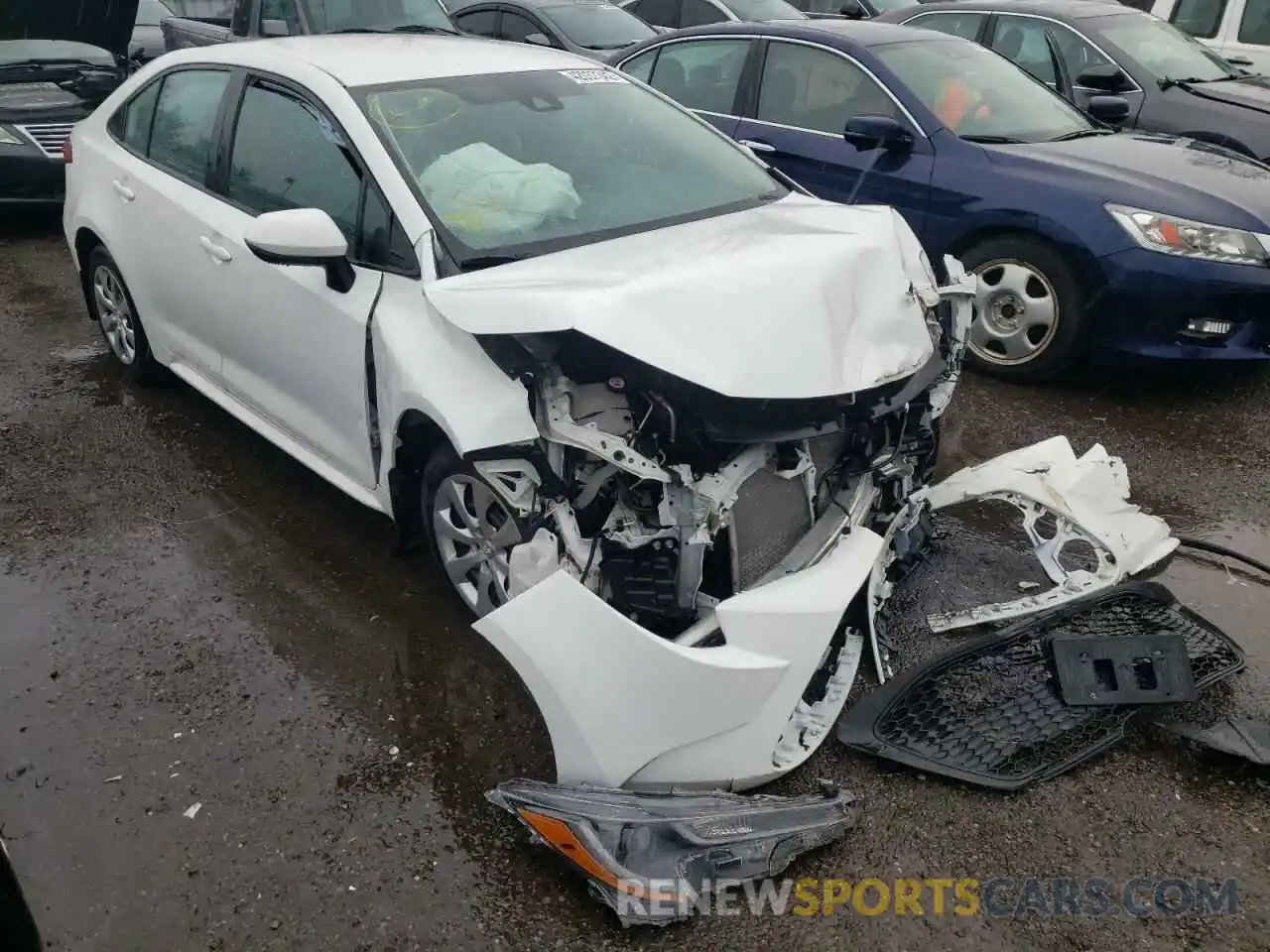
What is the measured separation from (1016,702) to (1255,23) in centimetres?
882

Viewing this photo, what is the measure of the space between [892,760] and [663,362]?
4.00 ft

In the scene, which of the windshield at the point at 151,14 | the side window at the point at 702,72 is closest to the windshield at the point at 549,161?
the side window at the point at 702,72

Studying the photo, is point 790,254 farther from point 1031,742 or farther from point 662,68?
point 662,68

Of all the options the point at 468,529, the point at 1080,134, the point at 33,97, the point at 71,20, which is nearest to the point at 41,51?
the point at 33,97

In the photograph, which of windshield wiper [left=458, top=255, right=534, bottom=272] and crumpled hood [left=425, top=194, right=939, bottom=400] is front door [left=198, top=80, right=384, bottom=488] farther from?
crumpled hood [left=425, top=194, right=939, bottom=400]

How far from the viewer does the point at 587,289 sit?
2598 millimetres

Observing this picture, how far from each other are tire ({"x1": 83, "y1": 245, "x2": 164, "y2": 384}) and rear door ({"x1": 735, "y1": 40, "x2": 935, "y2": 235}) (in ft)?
11.0

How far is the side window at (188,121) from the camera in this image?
13.0 ft

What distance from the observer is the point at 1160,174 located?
4.89 m

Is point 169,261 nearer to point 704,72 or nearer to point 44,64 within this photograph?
point 704,72

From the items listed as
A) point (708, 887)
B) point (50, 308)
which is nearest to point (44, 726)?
point (708, 887)

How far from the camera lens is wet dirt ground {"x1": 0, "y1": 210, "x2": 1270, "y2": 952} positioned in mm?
2320

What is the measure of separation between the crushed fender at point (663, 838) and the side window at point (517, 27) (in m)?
8.07

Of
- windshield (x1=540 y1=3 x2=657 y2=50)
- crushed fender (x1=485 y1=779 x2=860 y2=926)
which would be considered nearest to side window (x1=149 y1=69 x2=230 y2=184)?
crushed fender (x1=485 y1=779 x2=860 y2=926)
